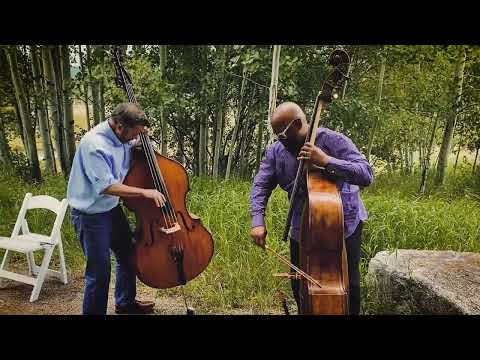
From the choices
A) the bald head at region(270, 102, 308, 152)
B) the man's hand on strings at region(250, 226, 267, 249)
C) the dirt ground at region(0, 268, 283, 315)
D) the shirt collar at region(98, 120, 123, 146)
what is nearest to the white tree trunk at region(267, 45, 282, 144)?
the bald head at region(270, 102, 308, 152)

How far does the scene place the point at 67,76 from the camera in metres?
2.82

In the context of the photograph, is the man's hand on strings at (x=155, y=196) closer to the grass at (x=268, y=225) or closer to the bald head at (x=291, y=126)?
the grass at (x=268, y=225)

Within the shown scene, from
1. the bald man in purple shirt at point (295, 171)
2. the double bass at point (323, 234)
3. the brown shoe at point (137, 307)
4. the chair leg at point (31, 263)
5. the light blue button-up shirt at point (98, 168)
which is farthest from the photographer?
the chair leg at point (31, 263)

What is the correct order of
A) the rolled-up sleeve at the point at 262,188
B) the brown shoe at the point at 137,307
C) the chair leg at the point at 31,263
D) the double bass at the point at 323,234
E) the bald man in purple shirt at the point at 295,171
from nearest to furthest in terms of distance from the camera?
the double bass at the point at 323,234
the bald man in purple shirt at the point at 295,171
the rolled-up sleeve at the point at 262,188
the brown shoe at the point at 137,307
the chair leg at the point at 31,263

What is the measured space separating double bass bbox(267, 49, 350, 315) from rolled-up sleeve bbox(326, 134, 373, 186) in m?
0.06

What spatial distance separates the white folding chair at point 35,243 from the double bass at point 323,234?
1286 mm

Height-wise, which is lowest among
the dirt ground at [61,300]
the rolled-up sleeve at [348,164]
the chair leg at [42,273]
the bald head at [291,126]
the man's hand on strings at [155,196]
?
the dirt ground at [61,300]

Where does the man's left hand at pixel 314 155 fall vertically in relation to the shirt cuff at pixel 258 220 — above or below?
above

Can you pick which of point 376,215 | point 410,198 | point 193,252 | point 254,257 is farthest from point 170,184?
point 410,198

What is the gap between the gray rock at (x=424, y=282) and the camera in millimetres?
2453

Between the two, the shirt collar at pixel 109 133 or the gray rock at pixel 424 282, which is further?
the gray rock at pixel 424 282

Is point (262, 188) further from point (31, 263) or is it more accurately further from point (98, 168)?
point (31, 263)

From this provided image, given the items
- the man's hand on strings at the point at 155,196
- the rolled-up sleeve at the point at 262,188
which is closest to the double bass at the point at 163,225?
the man's hand on strings at the point at 155,196
